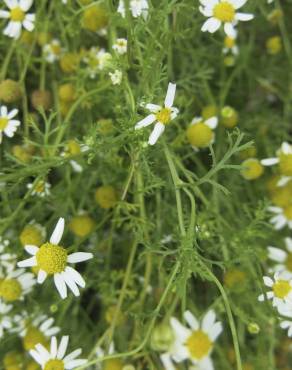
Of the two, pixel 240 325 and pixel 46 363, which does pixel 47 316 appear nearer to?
pixel 46 363

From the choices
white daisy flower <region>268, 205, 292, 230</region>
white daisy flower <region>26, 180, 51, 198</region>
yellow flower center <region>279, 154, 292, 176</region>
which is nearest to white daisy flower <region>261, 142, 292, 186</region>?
yellow flower center <region>279, 154, 292, 176</region>

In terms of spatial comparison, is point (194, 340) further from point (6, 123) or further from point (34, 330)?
point (6, 123)

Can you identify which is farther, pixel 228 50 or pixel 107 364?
pixel 228 50

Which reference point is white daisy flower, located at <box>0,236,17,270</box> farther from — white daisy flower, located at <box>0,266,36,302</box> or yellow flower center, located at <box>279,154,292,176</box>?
yellow flower center, located at <box>279,154,292,176</box>

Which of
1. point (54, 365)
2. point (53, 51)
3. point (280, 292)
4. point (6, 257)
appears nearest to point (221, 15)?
point (53, 51)

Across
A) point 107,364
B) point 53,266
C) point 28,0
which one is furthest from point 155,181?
point 28,0
